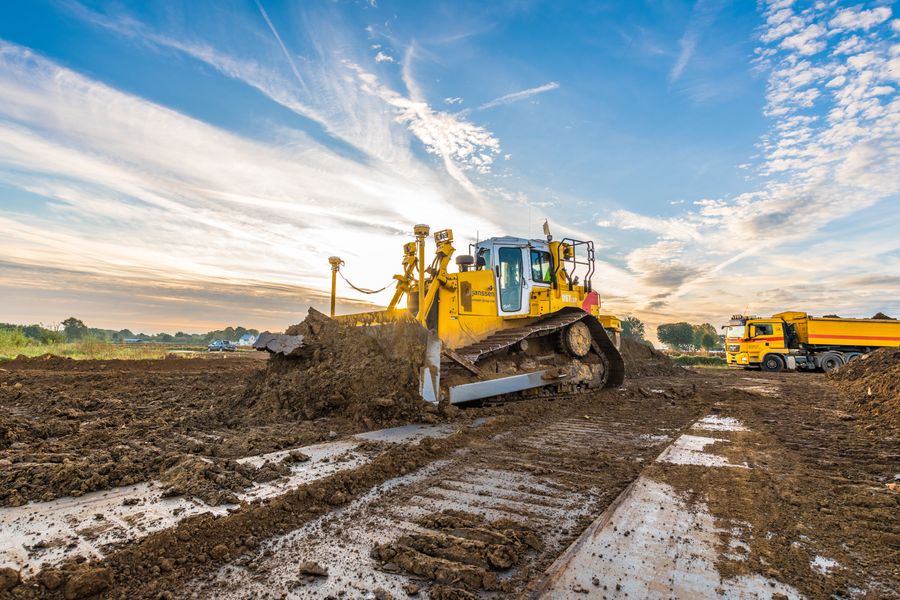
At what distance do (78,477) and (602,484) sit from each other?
13.6 feet

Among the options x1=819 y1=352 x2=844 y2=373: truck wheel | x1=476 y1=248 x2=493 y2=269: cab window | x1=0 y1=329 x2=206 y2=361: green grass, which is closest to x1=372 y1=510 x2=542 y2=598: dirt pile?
x1=476 y1=248 x2=493 y2=269: cab window

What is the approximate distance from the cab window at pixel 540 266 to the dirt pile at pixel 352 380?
4.01m

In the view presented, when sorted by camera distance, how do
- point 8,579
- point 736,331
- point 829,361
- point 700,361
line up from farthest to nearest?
1. point 700,361
2. point 736,331
3. point 829,361
4. point 8,579

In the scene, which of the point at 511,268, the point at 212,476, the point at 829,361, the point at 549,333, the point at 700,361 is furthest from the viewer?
the point at 700,361

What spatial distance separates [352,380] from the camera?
6508 mm

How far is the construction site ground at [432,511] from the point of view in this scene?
7.75 ft

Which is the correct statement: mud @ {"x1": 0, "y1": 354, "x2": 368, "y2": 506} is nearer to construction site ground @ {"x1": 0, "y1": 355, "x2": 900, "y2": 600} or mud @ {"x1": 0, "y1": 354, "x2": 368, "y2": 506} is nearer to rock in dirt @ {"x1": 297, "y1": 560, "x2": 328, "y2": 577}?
Result: construction site ground @ {"x1": 0, "y1": 355, "x2": 900, "y2": 600}

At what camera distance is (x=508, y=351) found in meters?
8.85

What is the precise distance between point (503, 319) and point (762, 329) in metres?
21.6

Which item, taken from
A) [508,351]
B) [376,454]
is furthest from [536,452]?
[508,351]

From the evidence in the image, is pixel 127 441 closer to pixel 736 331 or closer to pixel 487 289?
pixel 487 289

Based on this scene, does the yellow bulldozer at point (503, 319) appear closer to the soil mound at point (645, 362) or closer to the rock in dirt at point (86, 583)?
the rock in dirt at point (86, 583)

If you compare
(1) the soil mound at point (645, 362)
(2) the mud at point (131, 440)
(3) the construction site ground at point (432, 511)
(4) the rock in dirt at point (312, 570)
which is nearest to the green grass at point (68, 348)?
(2) the mud at point (131, 440)

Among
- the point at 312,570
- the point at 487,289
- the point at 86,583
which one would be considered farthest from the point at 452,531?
the point at 487,289
